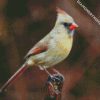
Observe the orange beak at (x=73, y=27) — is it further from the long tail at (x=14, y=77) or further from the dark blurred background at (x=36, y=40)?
the long tail at (x=14, y=77)

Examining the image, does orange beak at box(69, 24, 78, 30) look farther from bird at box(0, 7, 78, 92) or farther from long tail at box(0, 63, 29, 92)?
long tail at box(0, 63, 29, 92)

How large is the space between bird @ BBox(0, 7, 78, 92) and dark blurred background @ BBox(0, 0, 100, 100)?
0.02 metres

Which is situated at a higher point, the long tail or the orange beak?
the orange beak

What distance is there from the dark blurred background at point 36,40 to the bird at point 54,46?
2 centimetres


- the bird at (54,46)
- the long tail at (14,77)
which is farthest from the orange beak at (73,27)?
the long tail at (14,77)

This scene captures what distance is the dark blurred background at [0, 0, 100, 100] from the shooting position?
3.05 meters

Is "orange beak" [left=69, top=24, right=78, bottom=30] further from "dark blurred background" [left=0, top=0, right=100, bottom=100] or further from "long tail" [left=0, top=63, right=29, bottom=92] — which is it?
"long tail" [left=0, top=63, right=29, bottom=92]

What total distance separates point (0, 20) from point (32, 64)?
0.59 ft

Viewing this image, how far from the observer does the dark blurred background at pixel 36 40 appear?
305 centimetres

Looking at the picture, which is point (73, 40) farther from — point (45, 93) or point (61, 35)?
point (45, 93)

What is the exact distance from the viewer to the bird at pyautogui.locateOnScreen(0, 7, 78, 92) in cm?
300

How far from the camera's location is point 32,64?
303cm

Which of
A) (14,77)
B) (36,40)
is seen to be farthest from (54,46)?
(14,77)

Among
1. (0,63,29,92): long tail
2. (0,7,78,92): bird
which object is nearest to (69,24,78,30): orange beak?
(0,7,78,92): bird
